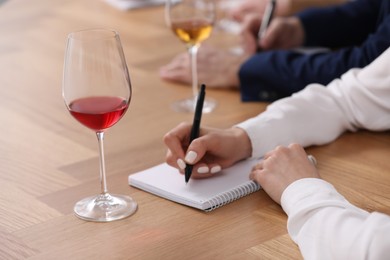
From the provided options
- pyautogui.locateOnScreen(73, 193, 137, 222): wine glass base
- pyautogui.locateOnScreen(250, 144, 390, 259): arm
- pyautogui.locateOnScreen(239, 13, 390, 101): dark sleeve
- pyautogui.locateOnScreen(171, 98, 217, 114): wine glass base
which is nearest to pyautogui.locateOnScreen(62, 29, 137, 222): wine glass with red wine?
pyautogui.locateOnScreen(73, 193, 137, 222): wine glass base

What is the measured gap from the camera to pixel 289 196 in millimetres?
1258

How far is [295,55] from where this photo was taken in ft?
6.29

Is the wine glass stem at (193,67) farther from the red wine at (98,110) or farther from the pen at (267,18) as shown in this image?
the red wine at (98,110)

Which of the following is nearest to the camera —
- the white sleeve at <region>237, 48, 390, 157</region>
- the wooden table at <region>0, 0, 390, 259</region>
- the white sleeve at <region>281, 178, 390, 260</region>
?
the white sleeve at <region>281, 178, 390, 260</region>

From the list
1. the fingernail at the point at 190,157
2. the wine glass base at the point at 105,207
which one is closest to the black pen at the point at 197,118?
the fingernail at the point at 190,157

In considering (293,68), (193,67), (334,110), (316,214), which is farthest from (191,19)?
(316,214)

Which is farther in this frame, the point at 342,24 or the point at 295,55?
the point at 342,24

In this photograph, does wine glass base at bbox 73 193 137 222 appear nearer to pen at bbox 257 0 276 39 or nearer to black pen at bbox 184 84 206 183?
black pen at bbox 184 84 206 183

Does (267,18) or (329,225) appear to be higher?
(267,18)

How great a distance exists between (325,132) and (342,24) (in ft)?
2.54

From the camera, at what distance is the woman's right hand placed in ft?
4.54

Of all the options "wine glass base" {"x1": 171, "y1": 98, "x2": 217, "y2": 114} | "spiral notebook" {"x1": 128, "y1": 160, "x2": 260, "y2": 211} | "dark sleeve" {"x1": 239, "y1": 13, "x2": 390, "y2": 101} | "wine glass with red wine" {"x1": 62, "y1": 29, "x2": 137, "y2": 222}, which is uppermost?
"wine glass with red wine" {"x1": 62, "y1": 29, "x2": 137, "y2": 222}

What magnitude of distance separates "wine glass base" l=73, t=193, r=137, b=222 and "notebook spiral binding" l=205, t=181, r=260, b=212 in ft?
0.42

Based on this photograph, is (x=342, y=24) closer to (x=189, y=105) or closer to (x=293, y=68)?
(x=293, y=68)
